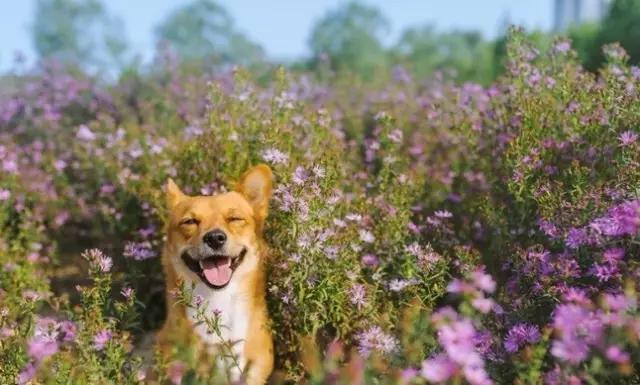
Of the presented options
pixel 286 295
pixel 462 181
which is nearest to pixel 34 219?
pixel 286 295

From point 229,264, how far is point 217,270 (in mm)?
79

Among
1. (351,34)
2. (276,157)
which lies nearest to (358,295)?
(276,157)

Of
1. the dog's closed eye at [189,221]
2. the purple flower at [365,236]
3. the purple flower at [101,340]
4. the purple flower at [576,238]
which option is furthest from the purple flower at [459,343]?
the dog's closed eye at [189,221]

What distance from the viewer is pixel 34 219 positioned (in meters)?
6.88

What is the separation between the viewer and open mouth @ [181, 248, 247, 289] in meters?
4.41

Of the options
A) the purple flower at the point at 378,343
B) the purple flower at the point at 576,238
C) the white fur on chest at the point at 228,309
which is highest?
the purple flower at the point at 576,238

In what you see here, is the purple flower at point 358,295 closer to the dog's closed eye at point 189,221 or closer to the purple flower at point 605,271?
the dog's closed eye at point 189,221

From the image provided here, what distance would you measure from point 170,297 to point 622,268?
8.25 feet

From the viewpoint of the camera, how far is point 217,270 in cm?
444

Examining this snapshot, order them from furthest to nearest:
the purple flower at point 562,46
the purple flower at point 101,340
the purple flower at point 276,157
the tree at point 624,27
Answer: the tree at point 624,27 < the purple flower at point 562,46 < the purple flower at point 276,157 < the purple flower at point 101,340

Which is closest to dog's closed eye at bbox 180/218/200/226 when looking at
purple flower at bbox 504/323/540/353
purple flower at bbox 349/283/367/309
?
purple flower at bbox 349/283/367/309

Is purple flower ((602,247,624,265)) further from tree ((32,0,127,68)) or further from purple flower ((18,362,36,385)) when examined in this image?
tree ((32,0,127,68))

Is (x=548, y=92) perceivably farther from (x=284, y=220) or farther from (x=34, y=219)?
(x=34, y=219)

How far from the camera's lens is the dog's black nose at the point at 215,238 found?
170 inches
